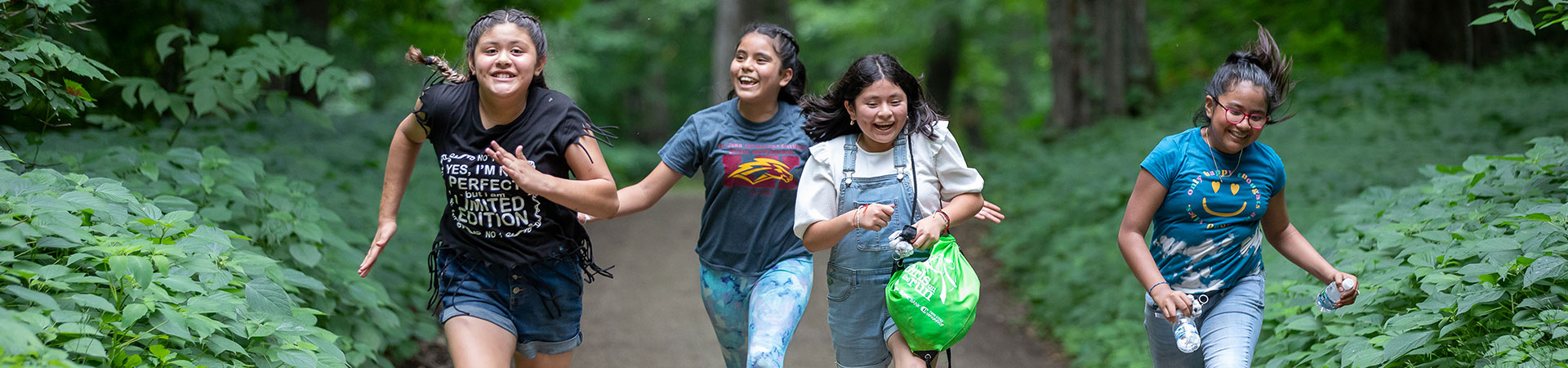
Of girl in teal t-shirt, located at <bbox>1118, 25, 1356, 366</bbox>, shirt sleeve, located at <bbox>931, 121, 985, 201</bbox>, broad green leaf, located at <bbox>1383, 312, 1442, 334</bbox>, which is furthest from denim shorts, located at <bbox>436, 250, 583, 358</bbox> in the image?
broad green leaf, located at <bbox>1383, 312, 1442, 334</bbox>

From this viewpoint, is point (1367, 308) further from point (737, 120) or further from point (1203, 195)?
point (737, 120)

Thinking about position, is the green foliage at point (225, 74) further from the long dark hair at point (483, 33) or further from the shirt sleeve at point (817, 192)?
the shirt sleeve at point (817, 192)

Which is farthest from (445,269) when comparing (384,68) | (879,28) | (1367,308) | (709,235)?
(879,28)

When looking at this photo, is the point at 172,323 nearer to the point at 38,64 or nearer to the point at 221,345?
the point at 221,345

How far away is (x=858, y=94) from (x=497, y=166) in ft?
4.33

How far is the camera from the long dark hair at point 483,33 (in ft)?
12.5

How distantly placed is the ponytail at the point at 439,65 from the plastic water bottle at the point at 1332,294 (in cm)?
328

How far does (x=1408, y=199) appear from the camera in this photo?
18.7 feet

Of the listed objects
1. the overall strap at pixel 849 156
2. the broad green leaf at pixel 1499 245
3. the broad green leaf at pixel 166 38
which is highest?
the broad green leaf at pixel 166 38

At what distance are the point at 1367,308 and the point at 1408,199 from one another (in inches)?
62.9

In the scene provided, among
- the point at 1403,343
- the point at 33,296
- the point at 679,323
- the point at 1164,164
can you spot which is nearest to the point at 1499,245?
the point at 1403,343

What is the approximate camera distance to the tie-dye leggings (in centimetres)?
394

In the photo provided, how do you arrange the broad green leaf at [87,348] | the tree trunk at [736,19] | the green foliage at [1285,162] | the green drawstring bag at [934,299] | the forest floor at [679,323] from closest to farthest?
the broad green leaf at [87,348]
the green drawstring bag at [934,299]
the forest floor at [679,323]
the green foliage at [1285,162]
the tree trunk at [736,19]

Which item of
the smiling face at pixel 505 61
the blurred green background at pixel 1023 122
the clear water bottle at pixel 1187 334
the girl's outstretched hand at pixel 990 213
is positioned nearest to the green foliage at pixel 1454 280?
the blurred green background at pixel 1023 122
